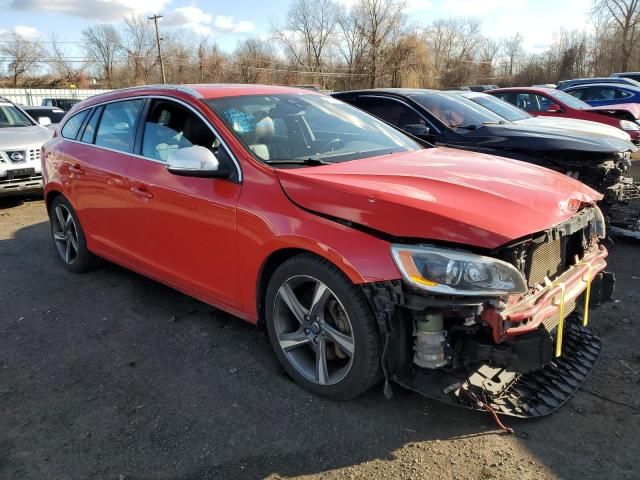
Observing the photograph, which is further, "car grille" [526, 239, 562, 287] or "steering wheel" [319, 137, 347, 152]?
"steering wheel" [319, 137, 347, 152]

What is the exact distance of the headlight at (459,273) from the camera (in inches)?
91.3

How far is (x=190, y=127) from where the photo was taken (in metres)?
3.58

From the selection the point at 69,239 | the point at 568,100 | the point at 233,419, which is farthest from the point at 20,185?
the point at 568,100

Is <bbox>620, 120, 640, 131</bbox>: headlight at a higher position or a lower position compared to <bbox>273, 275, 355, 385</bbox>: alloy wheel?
higher

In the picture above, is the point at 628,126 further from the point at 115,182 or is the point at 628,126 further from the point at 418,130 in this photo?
the point at 115,182

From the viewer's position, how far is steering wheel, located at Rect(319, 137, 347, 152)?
349 centimetres

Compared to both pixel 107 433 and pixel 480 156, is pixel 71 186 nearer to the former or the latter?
pixel 107 433

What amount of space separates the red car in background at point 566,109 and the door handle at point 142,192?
9.42 metres

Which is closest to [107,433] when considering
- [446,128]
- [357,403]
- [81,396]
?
[81,396]

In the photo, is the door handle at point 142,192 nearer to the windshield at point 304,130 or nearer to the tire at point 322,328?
the windshield at point 304,130

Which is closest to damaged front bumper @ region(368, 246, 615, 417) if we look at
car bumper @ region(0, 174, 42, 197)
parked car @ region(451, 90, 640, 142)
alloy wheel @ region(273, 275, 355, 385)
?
alloy wheel @ region(273, 275, 355, 385)

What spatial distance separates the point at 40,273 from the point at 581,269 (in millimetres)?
4861

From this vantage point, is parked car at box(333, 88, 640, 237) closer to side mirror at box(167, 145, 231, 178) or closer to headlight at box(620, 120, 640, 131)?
side mirror at box(167, 145, 231, 178)

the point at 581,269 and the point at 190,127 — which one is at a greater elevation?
the point at 190,127
